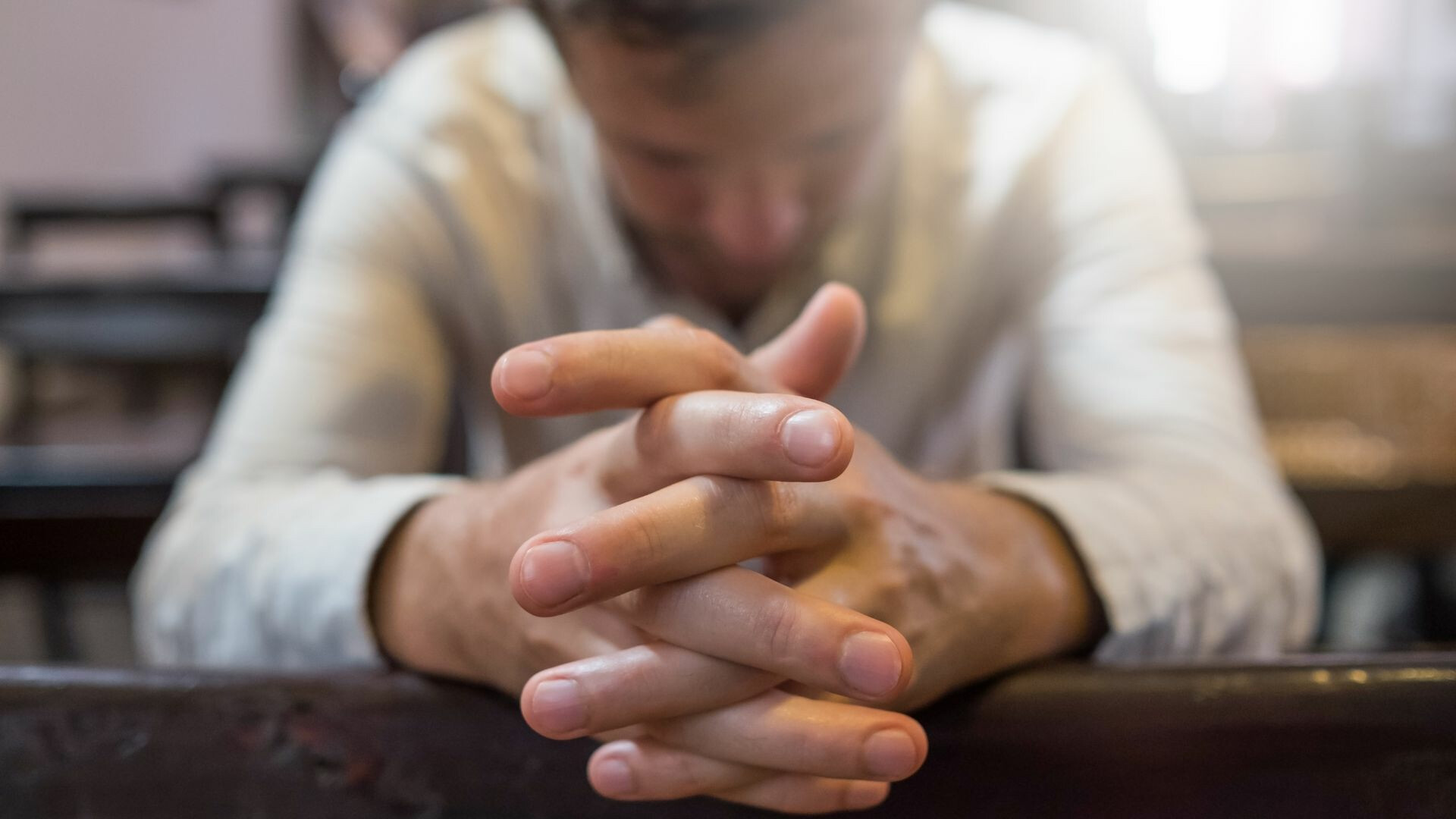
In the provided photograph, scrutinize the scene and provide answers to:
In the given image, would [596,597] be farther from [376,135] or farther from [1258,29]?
[1258,29]

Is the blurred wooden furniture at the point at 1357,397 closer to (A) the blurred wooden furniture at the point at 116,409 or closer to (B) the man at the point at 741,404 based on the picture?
(B) the man at the point at 741,404

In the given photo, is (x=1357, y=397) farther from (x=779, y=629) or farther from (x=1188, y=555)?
(x=779, y=629)

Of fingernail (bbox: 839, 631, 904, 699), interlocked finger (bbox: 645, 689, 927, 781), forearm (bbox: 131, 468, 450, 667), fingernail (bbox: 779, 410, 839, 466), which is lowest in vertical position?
forearm (bbox: 131, 468, 450, 667)

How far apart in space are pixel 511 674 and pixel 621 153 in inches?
13.4

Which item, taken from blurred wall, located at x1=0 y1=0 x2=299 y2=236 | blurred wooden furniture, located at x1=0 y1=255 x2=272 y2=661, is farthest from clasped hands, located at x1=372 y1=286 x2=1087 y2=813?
blurred wall, located at x1=0 y1=0 x2=299 y2=236

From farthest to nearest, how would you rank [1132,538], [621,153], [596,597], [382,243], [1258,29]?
[1258,29], [382,243], [621,153], [1132,538], [596,597]

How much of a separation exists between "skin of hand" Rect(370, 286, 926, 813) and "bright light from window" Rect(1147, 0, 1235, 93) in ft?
8.29

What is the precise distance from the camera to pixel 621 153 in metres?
0.60

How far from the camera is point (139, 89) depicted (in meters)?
3.07

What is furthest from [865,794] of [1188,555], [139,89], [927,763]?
[139,89]

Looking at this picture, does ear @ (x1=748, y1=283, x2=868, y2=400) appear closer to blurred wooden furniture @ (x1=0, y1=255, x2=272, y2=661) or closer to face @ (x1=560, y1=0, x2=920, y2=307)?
face @ (x1=560, y1=0, x2=920, y2=307)

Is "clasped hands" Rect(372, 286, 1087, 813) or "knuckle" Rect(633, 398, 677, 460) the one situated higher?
"knuckle" Rect(633, 398, 677, 460)


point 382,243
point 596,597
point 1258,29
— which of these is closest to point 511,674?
point 596,597

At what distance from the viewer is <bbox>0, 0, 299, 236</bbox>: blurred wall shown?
2611 millimetres
